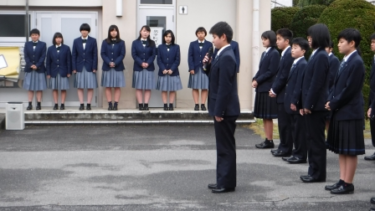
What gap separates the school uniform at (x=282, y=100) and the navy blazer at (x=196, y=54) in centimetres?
434

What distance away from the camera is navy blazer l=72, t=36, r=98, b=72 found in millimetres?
15180

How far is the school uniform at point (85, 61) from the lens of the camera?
15.2 m

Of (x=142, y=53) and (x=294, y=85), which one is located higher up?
(x=142, y=53)

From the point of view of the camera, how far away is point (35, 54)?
15141mm

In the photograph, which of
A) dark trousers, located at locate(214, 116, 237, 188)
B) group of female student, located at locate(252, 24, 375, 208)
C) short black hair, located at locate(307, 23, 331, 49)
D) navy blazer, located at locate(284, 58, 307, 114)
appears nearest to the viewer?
group of female student, located at locate(252, 24, 375, 208)

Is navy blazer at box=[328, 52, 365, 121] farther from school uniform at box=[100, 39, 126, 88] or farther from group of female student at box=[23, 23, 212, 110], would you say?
school uniform at box=[100, 39, 126, 88]

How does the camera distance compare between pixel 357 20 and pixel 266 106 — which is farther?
pixel 357 20

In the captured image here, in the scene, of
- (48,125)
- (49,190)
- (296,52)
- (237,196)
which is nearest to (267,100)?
(296,52)

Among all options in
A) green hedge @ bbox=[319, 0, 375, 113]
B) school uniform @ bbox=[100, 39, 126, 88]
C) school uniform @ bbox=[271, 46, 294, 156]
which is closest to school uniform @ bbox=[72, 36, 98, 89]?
school uniform @ bbox=[100, 39, 126, 88]

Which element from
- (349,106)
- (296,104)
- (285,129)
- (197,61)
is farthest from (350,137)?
(197,61)

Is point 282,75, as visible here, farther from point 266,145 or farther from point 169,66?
point 169,66

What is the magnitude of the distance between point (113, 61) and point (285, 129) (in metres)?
5.36

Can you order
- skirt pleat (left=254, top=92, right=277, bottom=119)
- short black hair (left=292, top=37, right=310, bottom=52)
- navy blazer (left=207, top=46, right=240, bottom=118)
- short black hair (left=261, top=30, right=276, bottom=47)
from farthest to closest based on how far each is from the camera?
skirt pleat (left=254, top=92, right=277, bottom=119), short black hair (left=261, top=30, right=276, bottom=47), short black hair (left=292, top=37, right=310, bottom=52), navy blazer (left=207, top=46, right=240, bottom=118)

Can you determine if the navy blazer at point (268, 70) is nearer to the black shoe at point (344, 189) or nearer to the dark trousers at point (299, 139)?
the dark trousers at point (299, 139)
